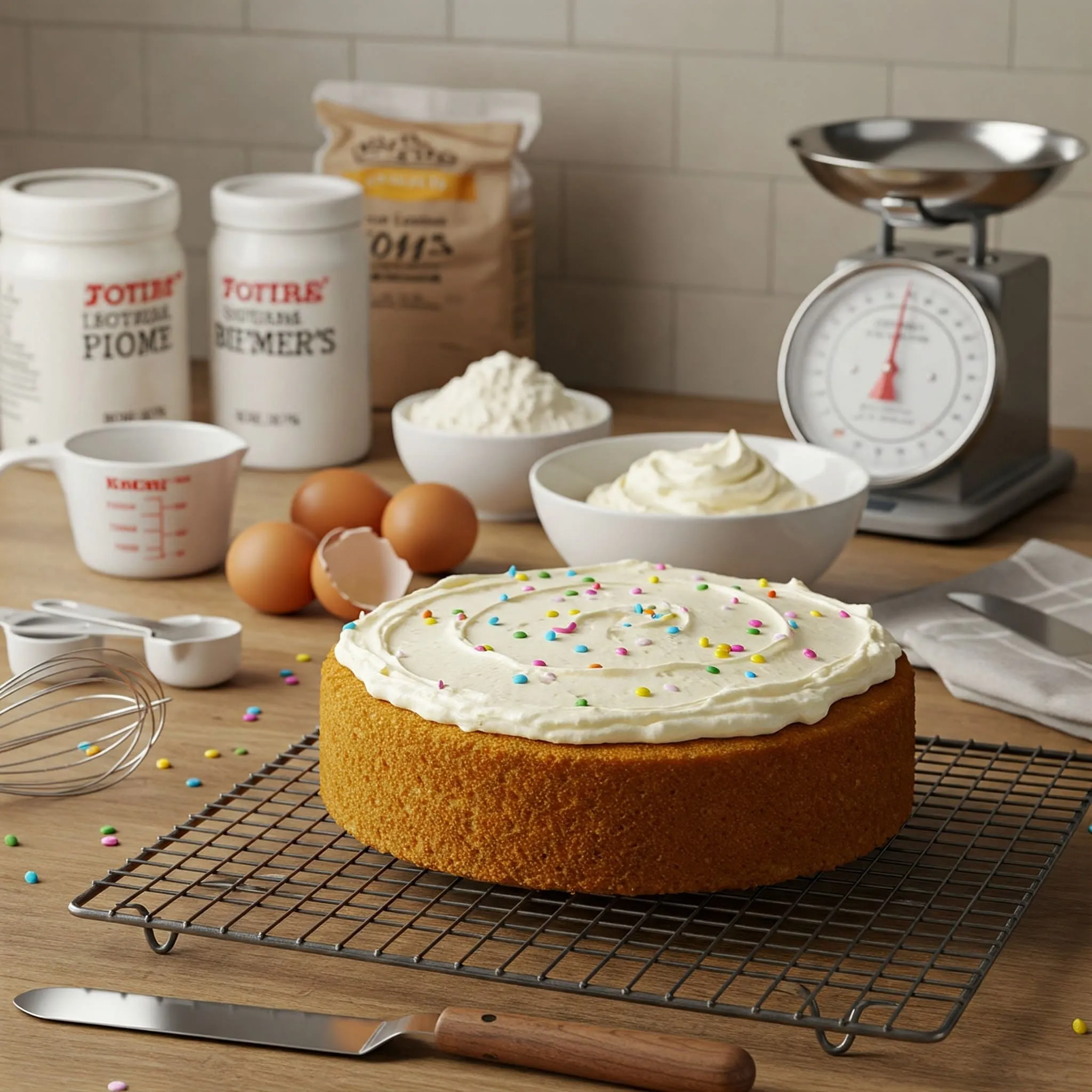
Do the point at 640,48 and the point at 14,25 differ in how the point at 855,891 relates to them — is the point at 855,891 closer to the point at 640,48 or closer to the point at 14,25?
the point at 640,48

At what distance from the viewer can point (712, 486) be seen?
131cm

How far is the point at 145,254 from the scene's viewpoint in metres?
1.63

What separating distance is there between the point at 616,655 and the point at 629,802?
4.4 inches

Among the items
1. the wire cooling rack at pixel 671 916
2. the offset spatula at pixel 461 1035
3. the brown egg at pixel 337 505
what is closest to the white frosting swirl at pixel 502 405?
the brown egg at pixel 337 505

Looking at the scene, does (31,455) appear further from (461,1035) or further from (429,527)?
(461,1035)

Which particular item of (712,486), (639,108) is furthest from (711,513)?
(639,108)

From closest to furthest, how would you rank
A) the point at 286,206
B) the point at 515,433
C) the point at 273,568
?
the point at 273,568
the point at 515,433
the point at 286,206

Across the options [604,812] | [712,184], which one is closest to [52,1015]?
[604,812]

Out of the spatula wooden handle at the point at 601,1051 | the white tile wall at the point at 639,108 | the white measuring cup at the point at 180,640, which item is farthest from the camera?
the white tile wall at the point at 639,108

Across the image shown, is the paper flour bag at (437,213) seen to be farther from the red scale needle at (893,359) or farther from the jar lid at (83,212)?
the red scale needle at (893,359)

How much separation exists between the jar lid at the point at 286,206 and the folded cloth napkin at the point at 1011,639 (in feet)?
2.29

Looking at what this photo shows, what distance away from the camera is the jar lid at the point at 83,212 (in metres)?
1.60

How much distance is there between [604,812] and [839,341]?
0.80 metres

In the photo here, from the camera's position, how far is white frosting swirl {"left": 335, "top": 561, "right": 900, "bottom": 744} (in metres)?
0.86
